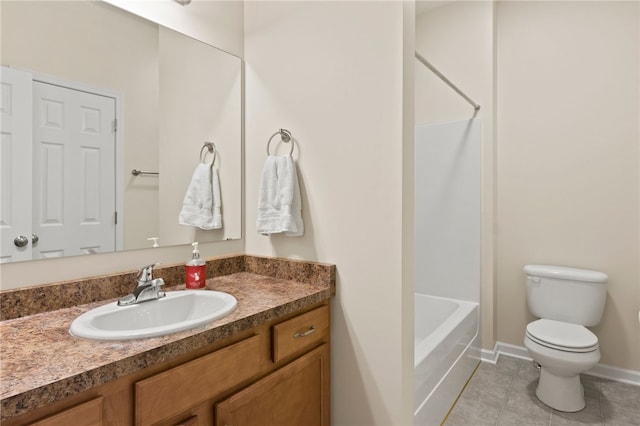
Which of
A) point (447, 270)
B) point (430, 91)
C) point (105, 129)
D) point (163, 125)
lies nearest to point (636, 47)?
point (430, 91)

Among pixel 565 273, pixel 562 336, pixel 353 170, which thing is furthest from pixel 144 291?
pixel 565 273

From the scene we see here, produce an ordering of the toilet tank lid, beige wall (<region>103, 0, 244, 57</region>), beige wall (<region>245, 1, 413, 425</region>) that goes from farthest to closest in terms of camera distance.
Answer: the toilet tank lid → beige wall (<region>103, 0, 244, 57</region>) → beige wall (<region>245, 1, 413, 425</region>)

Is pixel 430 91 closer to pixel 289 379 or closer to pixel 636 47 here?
pixel 636 47

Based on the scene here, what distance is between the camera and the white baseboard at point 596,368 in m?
2.38

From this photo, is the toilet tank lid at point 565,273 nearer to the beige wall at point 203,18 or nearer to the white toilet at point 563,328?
the white toilet at point 563,328

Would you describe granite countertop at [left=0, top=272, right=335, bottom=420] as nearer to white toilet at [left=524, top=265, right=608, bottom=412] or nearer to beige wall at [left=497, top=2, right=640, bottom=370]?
white toilet at [left=524, top=265, right=608, bottom=412]

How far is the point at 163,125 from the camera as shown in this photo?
1.51m

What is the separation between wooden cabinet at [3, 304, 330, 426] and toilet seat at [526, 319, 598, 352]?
1421 millimetres

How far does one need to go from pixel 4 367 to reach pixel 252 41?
5.34ft

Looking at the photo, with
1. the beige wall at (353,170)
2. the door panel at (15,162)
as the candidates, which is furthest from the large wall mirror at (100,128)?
the beige wall at (353,170)

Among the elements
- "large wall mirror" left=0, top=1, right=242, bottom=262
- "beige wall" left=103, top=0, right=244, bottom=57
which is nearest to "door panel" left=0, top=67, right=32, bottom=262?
"large wall mirror" left=0, top=1, right=242, bottom=262

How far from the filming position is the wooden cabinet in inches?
31.9

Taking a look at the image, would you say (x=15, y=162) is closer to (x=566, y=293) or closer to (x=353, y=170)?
(x=353, y=170)

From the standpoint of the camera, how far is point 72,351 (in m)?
0.86
